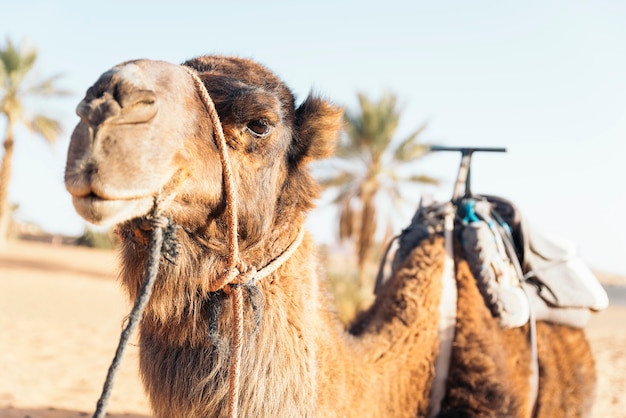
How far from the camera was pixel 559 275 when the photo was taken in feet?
11.4

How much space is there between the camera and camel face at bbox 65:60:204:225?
1.62 meters

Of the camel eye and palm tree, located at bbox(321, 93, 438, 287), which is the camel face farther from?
palm tree, located at bbox(321, 93, 438, 287)

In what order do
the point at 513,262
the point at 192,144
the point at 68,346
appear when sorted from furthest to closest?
the point at 68,346 → the point at 513,262 → the point at 192,144

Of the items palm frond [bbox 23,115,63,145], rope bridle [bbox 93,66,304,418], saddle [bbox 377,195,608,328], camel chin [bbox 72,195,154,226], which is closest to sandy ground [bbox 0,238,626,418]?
rope bridle [bbox 93,66,304,418]

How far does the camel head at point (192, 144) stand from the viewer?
1.64 meters

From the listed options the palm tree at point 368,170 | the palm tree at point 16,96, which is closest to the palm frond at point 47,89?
the palm tree at point 16,96

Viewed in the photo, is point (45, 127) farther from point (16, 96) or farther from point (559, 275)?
point (559, 275)

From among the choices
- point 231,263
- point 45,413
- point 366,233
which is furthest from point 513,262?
point 366,233

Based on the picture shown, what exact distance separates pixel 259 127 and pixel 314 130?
1.09 ft

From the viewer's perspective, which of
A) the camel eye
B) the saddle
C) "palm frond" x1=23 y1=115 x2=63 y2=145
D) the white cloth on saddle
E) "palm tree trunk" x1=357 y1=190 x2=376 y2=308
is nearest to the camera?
the camel eye

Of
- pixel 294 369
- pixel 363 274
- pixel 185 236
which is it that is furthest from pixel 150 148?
pixel 363 274

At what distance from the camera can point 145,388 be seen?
2320 mm

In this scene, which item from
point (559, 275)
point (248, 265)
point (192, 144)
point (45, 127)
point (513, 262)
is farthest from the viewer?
point (45, 127)

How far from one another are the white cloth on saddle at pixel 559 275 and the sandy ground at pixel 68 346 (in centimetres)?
221
